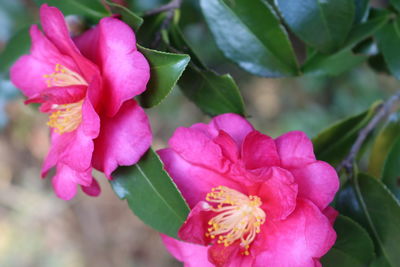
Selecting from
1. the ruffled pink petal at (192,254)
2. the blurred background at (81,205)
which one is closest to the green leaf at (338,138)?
the ruffled pink petal at (192,254)

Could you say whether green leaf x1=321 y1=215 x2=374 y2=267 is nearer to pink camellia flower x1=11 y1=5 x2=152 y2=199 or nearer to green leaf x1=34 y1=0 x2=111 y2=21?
pink camellia flower x1=11 y1=5 x2=152 y2=199

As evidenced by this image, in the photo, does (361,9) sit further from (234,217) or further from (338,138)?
(234,217)

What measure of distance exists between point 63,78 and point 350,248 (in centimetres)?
58

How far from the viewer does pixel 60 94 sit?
2.58 feet

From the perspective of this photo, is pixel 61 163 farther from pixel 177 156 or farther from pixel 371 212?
pixel 371 212

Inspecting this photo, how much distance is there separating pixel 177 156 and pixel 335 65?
1.62 feet

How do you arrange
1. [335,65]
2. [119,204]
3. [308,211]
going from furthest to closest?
[119,204] < [335,65] < [308,211]

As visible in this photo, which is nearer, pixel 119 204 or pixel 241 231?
pixel 241 231

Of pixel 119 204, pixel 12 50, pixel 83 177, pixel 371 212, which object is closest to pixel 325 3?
pixel 371 212

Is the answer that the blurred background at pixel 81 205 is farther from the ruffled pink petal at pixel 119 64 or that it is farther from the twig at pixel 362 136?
the ruffled pink petal at pixel 119 64

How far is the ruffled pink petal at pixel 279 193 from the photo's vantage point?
72cm

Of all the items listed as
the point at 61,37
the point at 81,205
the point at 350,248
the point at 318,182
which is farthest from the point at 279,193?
the point at 81,205

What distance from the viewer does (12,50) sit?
1.16 meters

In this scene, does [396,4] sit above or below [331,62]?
above
